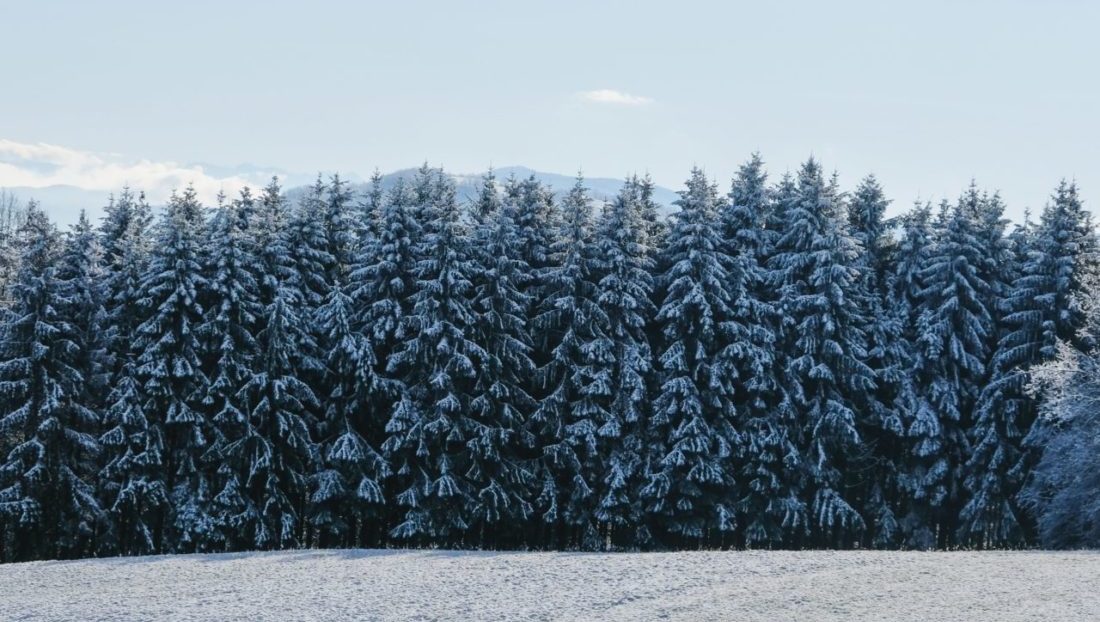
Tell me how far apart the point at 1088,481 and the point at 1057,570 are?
1147 cm

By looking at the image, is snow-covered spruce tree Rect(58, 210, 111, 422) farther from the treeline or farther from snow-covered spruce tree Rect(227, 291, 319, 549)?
snow-covered spruce tree Rect(227, 291, 319, 549)

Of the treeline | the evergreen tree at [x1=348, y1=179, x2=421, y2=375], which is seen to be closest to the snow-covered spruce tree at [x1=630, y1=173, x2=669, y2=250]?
the treeline

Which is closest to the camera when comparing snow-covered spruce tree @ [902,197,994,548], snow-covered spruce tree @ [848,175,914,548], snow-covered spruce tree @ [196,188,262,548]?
snow-covered spruce tree @ [196,188,262,548]

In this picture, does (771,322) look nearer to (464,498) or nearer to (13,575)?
(464,498)

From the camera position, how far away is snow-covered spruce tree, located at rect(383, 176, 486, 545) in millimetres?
32688

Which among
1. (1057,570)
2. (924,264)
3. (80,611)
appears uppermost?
(924,264)

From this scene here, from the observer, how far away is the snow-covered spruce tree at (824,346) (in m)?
34.9

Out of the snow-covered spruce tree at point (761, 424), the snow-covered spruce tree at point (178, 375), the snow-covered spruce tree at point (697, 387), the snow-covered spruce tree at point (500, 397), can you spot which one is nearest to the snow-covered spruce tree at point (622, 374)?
the snow-covered spruce tree at point (697, 387)

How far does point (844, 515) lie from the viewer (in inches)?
1352

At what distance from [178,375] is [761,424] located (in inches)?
794

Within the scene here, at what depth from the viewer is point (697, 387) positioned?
35.2 meters

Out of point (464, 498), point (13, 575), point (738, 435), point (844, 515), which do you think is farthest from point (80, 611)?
point (844, 515)

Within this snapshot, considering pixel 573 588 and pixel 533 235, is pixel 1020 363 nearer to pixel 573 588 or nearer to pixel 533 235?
pixel 533 235

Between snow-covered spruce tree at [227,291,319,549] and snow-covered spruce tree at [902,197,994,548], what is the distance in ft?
71.8
